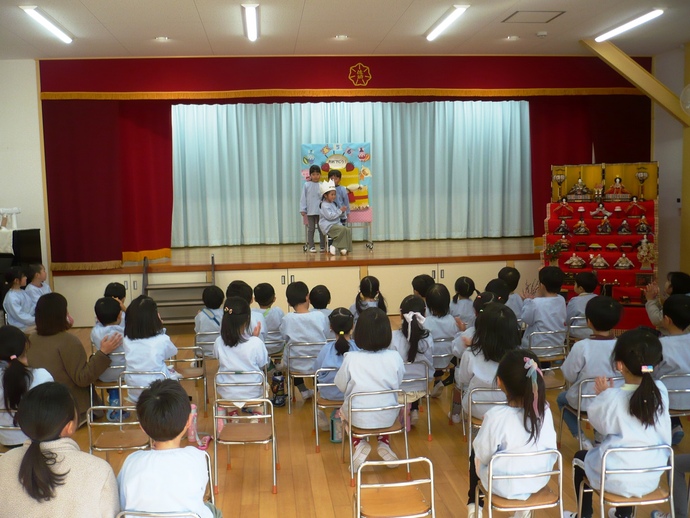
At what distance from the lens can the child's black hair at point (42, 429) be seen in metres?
2.30

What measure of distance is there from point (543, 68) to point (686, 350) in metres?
5.98

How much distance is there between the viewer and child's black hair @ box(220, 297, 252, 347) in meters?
4.35

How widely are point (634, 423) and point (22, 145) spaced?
795 centimetres

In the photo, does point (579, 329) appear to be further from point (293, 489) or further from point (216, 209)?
point (216, 209)

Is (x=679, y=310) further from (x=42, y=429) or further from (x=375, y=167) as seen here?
(x=375, y=167)

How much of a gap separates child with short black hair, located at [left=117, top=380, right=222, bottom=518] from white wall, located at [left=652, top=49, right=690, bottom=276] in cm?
822

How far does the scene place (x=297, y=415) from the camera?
5.32 m

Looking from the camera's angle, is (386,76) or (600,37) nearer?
(600,37)

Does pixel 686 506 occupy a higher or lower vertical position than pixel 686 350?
lower

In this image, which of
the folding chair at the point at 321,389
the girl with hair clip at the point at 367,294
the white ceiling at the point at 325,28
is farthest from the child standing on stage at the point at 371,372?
the white ceiling at the point at 325,28

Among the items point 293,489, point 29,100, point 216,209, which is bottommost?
point 293,489

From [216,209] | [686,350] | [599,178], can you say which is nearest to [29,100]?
[216,209]

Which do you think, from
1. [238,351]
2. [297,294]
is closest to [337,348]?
[238,351]

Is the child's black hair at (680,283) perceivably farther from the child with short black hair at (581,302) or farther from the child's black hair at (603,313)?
the child's black hair at (603,313)
